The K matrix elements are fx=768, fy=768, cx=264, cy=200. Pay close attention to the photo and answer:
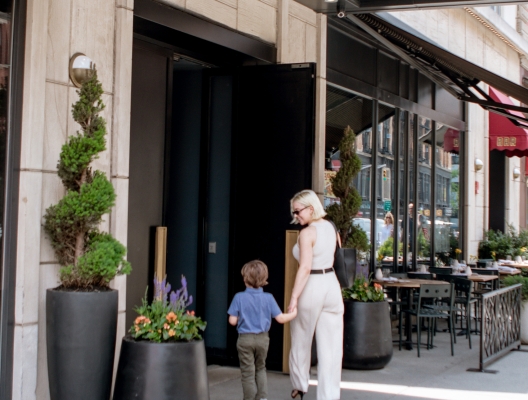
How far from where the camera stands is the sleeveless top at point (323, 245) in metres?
6.85

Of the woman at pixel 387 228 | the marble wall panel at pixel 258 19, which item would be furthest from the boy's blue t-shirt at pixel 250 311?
the woman at pixel 387 228

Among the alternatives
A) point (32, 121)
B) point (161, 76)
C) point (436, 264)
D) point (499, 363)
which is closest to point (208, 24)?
point (161, 76)

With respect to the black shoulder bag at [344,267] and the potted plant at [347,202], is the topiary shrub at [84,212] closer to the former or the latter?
the black shoulder bag at [344,267]

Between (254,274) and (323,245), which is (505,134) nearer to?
(323,245)

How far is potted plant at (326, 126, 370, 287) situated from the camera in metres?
9.34

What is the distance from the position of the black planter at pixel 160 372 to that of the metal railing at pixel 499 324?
465 centimetres

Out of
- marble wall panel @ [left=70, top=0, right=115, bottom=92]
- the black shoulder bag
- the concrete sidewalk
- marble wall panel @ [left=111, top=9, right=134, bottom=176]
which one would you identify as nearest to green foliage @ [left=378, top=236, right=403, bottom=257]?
the concrete sidewalk

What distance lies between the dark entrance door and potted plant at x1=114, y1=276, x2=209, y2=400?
7.87ft

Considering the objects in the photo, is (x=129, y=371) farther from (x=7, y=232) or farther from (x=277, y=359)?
(x=277, y=359)

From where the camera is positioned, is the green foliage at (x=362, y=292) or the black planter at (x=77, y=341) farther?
the green foliage at (x=362, y=292)

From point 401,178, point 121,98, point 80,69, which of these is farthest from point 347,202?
point 80,69

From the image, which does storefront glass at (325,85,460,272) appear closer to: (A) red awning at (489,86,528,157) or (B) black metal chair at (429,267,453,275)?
(B) black metal chair at (429,267,453,275)

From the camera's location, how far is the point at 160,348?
513cm

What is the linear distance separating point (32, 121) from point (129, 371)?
1.97m
